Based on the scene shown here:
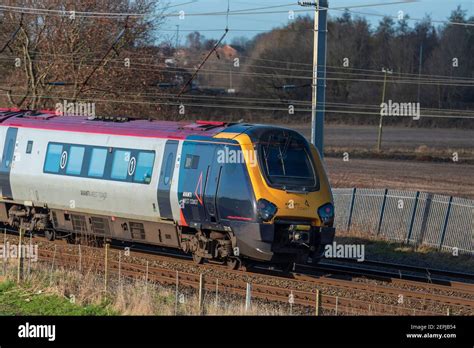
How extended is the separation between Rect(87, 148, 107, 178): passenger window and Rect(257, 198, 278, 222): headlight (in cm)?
465

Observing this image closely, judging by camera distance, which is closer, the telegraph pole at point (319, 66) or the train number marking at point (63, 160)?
the train number marking at point (63, 160)

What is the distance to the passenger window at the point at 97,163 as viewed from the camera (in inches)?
780

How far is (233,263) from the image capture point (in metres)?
18.3

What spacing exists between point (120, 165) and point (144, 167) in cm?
81

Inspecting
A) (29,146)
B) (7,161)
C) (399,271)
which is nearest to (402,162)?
(399,271)

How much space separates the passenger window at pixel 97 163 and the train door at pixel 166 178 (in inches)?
75.7

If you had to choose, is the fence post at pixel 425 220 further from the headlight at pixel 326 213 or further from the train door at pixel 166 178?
the train door at pixel 166 178

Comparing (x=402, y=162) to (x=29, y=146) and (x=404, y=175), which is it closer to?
(x=404, y=175)

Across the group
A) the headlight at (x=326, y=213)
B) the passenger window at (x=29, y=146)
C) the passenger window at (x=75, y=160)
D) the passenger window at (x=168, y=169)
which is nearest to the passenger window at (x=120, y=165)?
the passenger window at (x=75, y=160)

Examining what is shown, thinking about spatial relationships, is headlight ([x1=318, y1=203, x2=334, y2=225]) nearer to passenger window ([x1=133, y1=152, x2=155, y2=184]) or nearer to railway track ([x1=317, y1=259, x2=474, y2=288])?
railway track ([x1=317, y1=259, x2=474, y2=288])

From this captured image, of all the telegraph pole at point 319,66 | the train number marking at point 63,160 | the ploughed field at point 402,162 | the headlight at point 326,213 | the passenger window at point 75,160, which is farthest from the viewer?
the ploughed field at point 402,162
